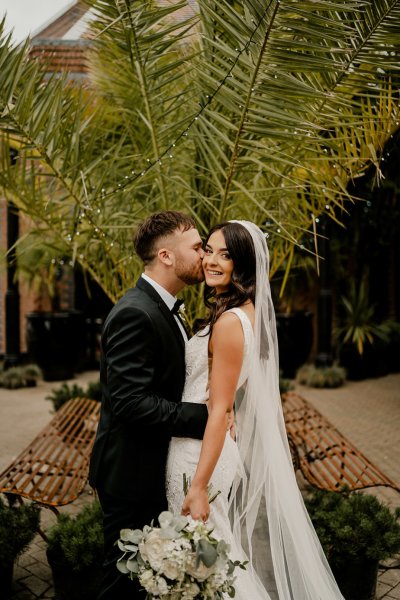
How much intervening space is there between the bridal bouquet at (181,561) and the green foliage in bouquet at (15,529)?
56.4 inches

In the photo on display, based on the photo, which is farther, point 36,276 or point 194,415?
point 36,276

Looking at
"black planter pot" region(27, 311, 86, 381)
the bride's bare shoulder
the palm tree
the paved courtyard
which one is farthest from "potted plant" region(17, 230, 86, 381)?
the bride's bare shoulder

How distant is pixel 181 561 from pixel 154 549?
0.11 meters

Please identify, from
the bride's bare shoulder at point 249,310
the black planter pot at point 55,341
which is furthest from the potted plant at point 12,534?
the black planter pot at point 55,341

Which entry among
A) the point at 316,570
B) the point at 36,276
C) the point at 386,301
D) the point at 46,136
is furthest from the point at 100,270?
the point at 386,301

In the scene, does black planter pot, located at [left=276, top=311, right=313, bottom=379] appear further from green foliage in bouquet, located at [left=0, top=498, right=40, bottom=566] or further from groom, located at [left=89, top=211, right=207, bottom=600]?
groom, located at [left=89, top=211, right=207, bottom=600]

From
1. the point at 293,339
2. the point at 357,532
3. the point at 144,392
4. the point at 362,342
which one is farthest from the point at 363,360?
the point at 144,392

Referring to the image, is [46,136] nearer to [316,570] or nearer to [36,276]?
[316,570]

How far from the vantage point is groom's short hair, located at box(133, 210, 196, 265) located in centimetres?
272

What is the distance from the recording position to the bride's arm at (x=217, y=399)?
2.40 meters

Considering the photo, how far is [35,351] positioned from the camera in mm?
10891

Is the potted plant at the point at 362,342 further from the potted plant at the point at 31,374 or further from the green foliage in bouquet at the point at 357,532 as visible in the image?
the green foliage in bouquet at the point at 357,532

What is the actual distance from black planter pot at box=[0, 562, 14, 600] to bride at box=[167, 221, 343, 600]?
4.36ft

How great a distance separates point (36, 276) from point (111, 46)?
7.44m
